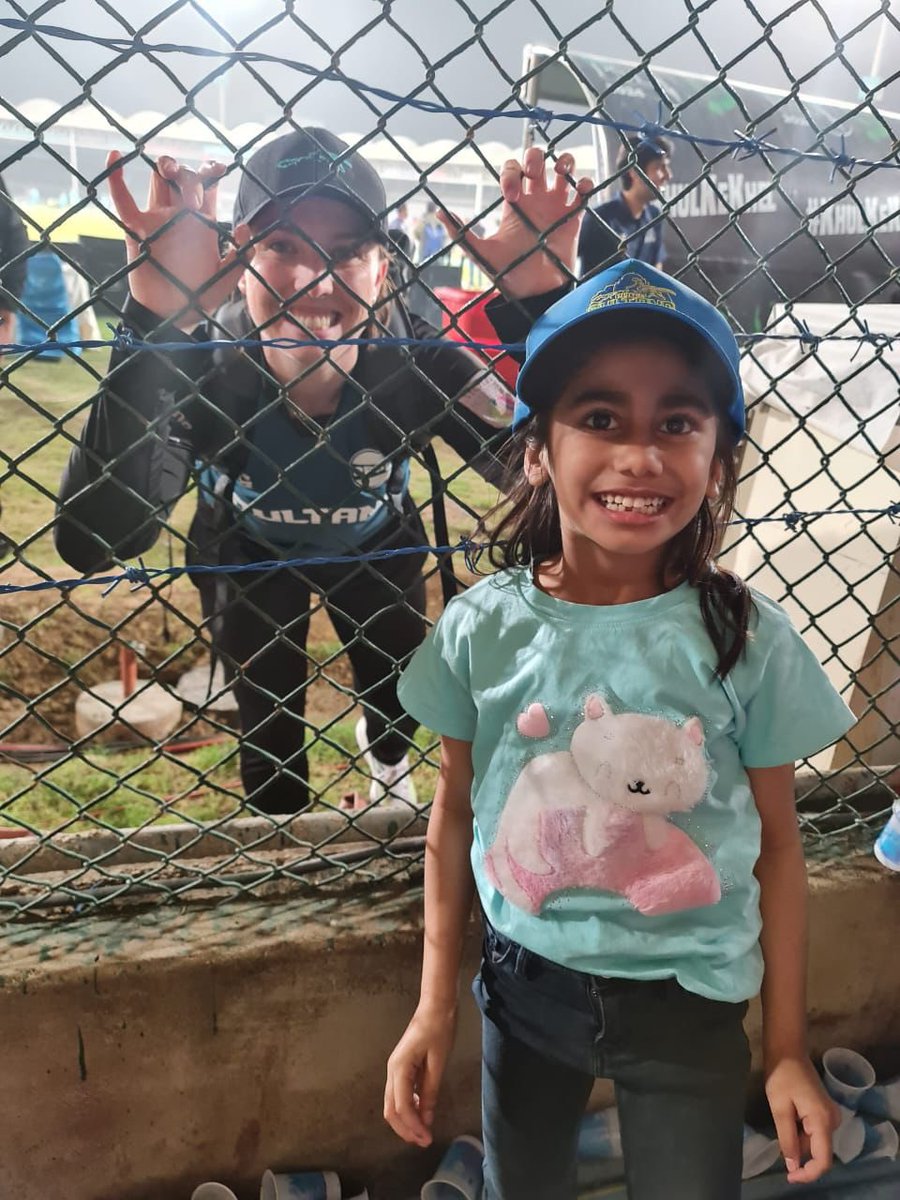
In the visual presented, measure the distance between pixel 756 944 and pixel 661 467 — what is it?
649mm

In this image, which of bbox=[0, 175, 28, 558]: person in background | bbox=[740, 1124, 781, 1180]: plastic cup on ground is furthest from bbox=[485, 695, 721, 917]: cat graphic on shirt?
bbox=[740, 1124, 781, 1180]: plastic cup on ground

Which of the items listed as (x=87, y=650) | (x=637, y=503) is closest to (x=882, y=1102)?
(x=637, y=503)

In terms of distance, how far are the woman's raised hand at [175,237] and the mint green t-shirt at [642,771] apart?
0.59 meters

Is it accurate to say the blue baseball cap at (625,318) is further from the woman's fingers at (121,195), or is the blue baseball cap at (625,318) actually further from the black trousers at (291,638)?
the black trousers at (291,638)

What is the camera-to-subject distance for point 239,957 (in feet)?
4.43

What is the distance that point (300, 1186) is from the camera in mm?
1479

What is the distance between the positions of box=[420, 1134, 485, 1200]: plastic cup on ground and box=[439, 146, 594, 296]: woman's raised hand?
60.1 inches

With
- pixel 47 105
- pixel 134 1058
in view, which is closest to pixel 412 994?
pixel 134 1058

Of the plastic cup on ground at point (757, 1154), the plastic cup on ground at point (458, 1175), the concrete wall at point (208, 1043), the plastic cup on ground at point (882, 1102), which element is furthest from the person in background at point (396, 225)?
the plastic cup on ground at point (882, 1102)

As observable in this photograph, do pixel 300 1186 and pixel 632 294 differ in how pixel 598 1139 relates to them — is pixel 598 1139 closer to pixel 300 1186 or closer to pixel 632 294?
pixel 300 1186

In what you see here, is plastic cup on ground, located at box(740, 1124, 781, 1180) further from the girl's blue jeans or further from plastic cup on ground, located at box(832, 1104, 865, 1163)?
the girl's blue jeans

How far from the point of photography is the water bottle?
1.59 m

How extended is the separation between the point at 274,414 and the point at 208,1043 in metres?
1.13

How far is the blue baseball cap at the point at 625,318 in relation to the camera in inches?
36.7
